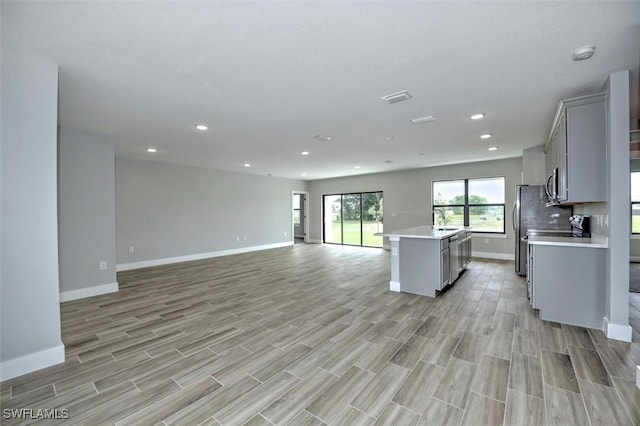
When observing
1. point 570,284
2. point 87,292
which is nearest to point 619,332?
point 570,284

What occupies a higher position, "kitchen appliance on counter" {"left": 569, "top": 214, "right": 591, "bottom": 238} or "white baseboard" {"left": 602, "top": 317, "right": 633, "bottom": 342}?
"kitchen appliance on counter" {"left": 569, "top": 214, "right": 591, "bottom": 238}

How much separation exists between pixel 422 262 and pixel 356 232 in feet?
18.8

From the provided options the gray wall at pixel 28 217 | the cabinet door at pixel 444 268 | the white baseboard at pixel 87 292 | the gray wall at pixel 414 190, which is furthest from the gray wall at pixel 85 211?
the gray wall at pixel 414 190

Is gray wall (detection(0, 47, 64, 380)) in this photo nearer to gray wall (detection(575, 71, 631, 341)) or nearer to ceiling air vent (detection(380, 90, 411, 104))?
ceiling air vent (detection(380, 90, 411, 104))

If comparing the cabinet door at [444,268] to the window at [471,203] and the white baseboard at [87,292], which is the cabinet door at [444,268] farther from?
the white baseboard at [87,292]

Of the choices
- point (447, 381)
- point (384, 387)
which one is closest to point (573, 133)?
point (447, 381)

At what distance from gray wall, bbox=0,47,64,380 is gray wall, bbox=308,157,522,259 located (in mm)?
7808

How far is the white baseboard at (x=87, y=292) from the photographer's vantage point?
3.93m

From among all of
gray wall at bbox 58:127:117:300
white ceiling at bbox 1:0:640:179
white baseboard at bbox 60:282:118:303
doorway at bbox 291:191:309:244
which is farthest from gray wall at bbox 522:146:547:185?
white baseboard at bbox 60:282:118:303

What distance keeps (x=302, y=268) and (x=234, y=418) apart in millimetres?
4397

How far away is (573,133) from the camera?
2.88 m

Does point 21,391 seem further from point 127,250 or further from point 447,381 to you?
point 127,250

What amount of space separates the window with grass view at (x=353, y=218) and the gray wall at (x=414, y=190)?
26 cm

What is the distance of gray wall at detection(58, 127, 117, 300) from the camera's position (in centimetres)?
393
